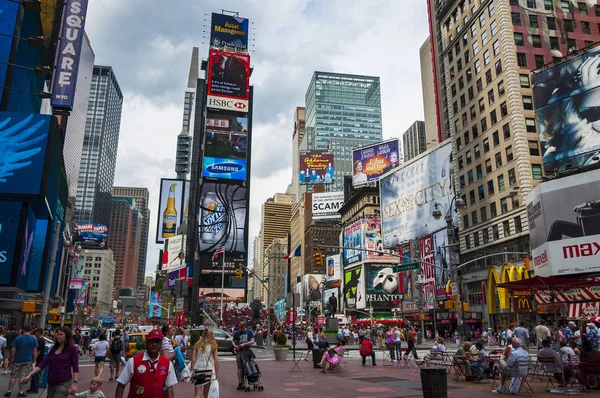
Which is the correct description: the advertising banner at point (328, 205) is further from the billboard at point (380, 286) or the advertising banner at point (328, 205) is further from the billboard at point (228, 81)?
the billboard at point (228, 81)

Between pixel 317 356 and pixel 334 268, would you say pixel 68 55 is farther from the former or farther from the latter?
pixel 334 268

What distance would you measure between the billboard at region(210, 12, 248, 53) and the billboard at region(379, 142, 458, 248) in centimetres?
5808

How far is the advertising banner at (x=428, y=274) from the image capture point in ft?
217

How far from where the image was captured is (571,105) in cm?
4472

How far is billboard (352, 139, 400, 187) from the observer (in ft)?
319

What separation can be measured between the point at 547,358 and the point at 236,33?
113 m

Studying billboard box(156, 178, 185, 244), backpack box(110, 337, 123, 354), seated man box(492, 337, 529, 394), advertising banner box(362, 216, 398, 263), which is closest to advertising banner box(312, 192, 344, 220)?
advertising banner box(362, 216, 398, 263)

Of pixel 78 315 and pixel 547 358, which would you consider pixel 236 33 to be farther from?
pixel 547 358

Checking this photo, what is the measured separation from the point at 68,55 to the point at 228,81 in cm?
7039

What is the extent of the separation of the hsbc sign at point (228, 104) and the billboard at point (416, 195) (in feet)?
146

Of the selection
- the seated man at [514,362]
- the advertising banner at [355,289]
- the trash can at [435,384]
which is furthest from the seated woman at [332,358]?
the advertising banner at [355,289]

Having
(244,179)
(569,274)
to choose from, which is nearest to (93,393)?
(569,274)

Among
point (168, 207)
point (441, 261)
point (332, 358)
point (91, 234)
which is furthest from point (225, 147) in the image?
point (332, 358)

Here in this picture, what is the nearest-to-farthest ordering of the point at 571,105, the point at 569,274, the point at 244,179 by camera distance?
1. the point at 569,274
2. the point at 571,105
3. the point at 244,179
